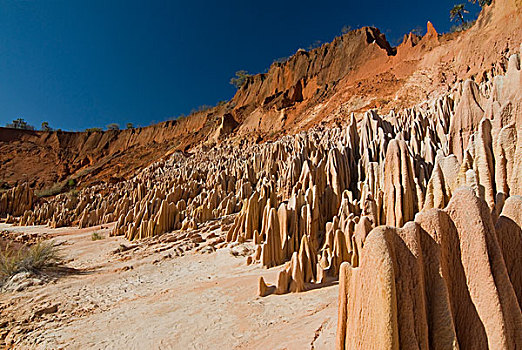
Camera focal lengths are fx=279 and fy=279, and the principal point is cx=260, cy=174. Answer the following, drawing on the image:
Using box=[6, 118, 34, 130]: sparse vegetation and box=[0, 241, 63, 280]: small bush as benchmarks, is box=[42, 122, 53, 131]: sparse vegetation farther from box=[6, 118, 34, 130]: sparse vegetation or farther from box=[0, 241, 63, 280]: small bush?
box=[0, 241, 63, 280]: small bush

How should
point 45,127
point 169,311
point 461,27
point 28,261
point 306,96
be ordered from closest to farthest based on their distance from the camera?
point 169,311, point 28,261, point 461,27, point 306,96, point 45,127

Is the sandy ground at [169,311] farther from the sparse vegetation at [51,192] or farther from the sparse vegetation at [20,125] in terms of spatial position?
the sparse vegetation at [20,125]

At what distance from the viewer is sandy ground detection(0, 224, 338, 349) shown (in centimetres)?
483

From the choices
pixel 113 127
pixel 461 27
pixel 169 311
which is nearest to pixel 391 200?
pixel 169 311

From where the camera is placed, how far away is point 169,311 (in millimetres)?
6199

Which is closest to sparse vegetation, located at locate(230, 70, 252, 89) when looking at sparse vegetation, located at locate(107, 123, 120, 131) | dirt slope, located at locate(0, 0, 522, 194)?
dirt slope, located at locate(0, 0, 522, 194)

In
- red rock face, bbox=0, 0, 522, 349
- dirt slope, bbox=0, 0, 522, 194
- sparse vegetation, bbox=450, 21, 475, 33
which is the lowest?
red rock face, bbox=0, 0, 522, 349

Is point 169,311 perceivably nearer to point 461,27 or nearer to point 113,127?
point 461,27

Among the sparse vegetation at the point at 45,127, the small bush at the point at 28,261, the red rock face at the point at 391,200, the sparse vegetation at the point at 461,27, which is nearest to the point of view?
the red rock face at the point at 391,200

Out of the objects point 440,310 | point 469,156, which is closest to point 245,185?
point 469,156

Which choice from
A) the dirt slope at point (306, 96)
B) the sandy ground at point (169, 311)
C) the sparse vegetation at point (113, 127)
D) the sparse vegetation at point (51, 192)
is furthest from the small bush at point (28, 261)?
the sparse vegetation at point (113, 127)

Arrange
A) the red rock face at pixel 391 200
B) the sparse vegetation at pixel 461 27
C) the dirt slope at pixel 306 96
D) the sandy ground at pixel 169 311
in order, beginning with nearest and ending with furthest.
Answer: the red rock face at pixel 391 200 < the sandy ground at pixel 169 311 < the dirt slope at pixel 306 96 < the sparse vegetation at pixel 461 27

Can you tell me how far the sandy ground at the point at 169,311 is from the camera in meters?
4.83

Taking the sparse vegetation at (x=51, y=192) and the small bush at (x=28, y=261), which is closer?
the small bush at (x=28, y=261)
